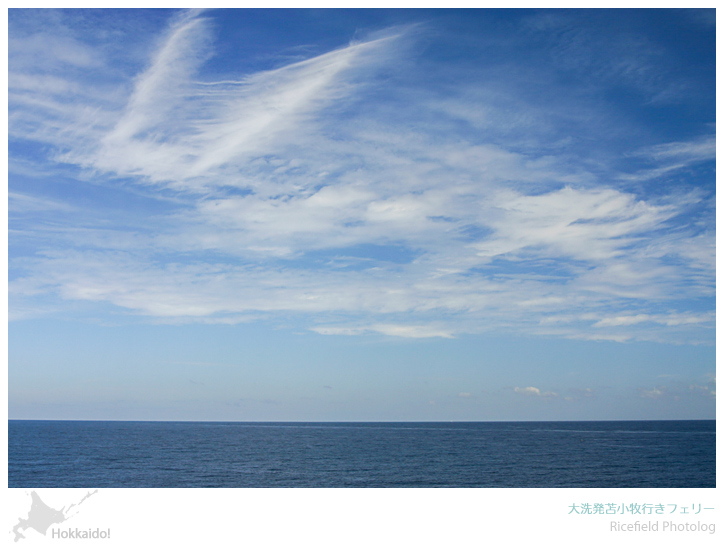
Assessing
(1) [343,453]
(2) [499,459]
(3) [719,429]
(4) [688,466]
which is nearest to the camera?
(3) [719,429]

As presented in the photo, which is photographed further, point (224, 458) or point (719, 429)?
point (224, 458)

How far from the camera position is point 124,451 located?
313 feet

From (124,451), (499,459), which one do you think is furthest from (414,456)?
(124,451)
